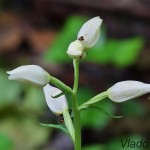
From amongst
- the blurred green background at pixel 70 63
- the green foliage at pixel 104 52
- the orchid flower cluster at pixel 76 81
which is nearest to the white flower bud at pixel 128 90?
the orchid flower cluster at pixel 76 81

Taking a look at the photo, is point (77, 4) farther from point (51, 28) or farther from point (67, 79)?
point (67, 79)

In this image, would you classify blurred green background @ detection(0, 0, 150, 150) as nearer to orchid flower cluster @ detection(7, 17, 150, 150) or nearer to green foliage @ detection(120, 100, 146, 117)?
green foliage @ detection(120, 100, 146, 117)

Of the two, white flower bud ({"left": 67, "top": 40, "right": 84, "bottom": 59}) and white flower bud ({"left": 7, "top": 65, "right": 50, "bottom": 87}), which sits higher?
white flower bud ({"left": 67, "top": 40, "right": 84, "bottom": 59})

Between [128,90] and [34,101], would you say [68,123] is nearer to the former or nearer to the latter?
[128,90]

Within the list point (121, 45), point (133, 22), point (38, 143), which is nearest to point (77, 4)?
point (133, 22)

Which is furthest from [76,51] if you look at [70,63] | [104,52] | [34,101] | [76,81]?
[70,63]

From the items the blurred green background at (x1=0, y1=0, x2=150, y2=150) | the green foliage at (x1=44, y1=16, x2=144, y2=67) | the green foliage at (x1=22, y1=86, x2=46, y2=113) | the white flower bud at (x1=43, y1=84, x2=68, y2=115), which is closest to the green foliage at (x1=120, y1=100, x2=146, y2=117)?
the blurred green background at (x1=0, y1=0, x2=150, y2=150)
